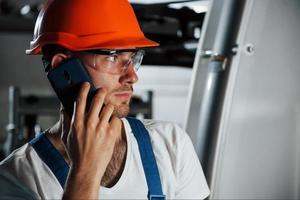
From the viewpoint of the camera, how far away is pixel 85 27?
1.52 m

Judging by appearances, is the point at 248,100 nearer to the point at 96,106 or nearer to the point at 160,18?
the point at 96,106

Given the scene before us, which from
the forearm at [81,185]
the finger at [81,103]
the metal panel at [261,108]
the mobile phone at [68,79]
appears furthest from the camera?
the metal panel at [261,108]

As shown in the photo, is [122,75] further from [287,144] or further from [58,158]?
[287,144]

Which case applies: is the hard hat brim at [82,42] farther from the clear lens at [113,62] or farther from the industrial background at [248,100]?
the industrial background at [248,100]

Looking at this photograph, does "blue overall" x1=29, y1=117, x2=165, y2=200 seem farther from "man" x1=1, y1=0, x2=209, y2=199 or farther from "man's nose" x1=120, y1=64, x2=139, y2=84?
"man's nose" x1=120, y1=64, x2=139, y2=84

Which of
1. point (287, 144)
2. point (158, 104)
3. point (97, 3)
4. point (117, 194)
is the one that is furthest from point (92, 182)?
point (158, 104)

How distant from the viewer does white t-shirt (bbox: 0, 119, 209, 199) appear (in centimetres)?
146

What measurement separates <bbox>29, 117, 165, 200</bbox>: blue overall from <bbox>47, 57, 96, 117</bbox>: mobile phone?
0.21 m

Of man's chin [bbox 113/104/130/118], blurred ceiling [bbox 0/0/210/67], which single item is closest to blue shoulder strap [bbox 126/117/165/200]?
man's chin [bbox 113/104/130/118]

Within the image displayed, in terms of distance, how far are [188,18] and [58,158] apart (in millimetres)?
2342

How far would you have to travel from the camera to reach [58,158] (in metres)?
1.48

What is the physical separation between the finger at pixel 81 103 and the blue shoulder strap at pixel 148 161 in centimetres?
37

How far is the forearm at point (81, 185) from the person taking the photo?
1.06 m

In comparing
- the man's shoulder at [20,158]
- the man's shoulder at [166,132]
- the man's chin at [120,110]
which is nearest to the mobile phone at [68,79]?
the man's chin at [120,110]
